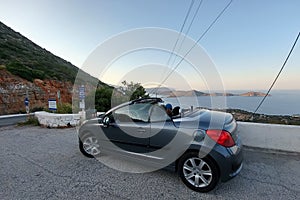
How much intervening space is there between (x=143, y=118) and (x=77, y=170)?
5.43ft

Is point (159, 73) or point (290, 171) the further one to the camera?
point (159, 73)

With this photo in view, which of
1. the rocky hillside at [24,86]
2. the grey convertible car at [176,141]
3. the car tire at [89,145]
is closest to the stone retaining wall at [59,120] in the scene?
the car tire at [89,145]

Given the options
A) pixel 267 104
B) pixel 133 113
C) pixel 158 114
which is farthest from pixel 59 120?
pixel 267 104

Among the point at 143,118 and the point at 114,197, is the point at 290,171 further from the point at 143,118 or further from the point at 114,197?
the point at 114,197

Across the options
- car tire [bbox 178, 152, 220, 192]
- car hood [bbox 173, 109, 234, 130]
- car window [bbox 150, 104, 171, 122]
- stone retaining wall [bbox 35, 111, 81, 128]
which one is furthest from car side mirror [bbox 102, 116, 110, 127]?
stone retaining wall [bbox 35, 111, 81, 128]

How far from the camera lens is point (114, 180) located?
9.89 ft

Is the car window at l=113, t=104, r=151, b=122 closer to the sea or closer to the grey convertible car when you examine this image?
the grey convertible car

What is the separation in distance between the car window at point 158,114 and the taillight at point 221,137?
745 millimetres

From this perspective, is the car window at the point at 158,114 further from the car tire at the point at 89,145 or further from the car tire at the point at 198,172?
the car tire at the point at 89,145

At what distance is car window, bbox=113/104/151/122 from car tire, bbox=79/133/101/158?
834mm


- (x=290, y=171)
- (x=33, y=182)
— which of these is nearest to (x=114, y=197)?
(x=33, y=182)

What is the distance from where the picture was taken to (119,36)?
8.00 m

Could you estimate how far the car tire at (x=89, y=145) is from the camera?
12.9 feet

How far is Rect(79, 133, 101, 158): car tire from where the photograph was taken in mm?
3926
